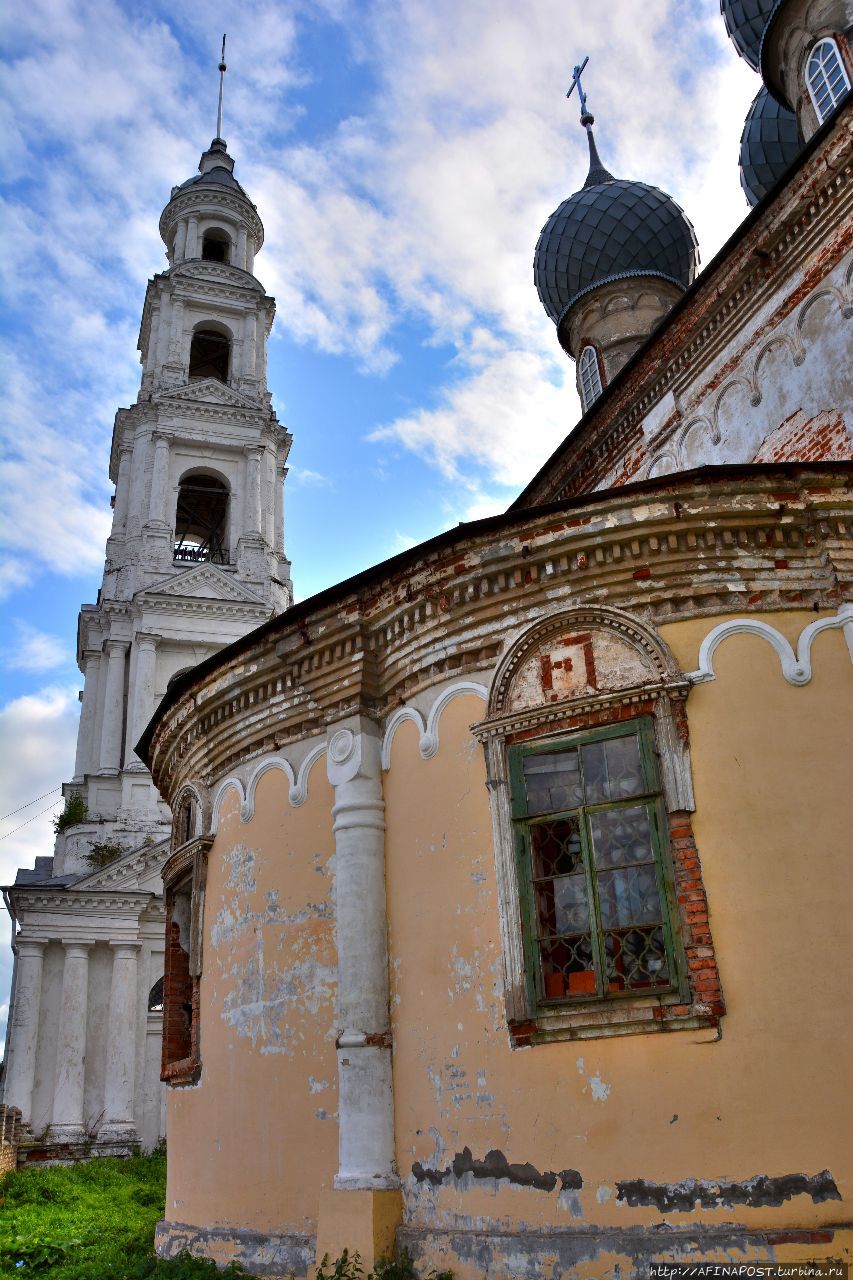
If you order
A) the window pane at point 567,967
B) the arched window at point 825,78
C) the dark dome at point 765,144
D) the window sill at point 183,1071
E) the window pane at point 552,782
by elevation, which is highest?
the dark dome at point 765,144

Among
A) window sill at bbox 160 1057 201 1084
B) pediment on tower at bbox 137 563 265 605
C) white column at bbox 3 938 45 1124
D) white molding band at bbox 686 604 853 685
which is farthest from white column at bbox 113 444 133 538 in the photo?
white molding band at bbox 686 604 853 685

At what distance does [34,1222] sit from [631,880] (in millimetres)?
9751

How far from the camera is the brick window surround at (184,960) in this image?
7383mm

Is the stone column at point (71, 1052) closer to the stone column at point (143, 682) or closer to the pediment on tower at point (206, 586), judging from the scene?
the stone column at point (143, 682)

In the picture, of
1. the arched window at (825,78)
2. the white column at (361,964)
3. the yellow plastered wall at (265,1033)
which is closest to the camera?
the white column at (361,964)

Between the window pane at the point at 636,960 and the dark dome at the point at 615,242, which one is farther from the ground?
the dark dome at the point at 615,242

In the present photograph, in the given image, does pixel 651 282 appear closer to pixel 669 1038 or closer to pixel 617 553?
pixel 617 553

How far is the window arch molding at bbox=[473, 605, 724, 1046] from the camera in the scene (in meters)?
5.05

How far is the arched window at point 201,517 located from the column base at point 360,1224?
76.7ft

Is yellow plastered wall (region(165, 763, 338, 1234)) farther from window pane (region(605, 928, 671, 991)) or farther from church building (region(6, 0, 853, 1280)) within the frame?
window pane (region(605, 928, 671, 991))

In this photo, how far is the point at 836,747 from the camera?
5234 mm

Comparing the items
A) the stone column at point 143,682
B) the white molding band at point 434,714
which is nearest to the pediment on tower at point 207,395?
the stone column at point 143,682

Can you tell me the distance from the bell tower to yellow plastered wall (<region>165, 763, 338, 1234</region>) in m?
16.6

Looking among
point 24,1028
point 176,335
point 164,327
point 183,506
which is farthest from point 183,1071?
point 164,327
